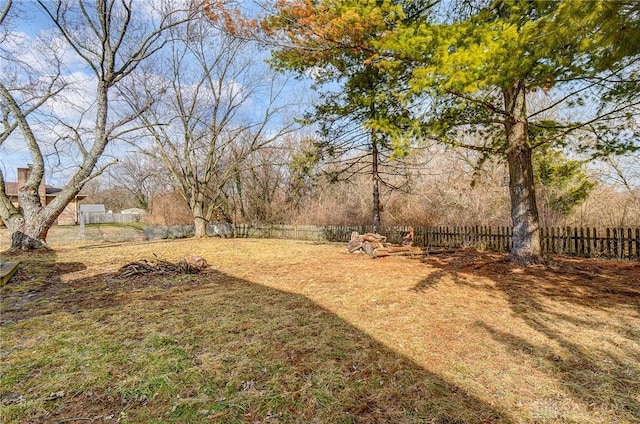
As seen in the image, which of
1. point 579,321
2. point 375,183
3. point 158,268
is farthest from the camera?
point 375,183

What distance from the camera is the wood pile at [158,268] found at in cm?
579

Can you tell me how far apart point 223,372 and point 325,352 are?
85 cm

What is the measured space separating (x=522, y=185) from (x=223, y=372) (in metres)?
6.38

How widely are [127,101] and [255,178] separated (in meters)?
7.11

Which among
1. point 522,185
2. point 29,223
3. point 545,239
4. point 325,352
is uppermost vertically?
point 522,185

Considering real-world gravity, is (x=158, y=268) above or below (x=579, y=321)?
above

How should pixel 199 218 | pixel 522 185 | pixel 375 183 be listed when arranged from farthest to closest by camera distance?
pixel 199 218
pixel 375 183
pixel 522 185

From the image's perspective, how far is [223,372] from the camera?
2.31 m

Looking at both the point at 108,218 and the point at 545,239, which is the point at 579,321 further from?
the point at 108,218

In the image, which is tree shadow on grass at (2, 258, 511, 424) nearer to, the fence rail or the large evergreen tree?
the large evergreen tree

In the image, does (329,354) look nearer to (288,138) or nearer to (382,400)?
(382,400)

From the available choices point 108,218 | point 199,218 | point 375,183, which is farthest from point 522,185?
point 108,218

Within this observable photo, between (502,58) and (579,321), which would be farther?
(502,58)

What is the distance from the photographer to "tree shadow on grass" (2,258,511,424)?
188cm
